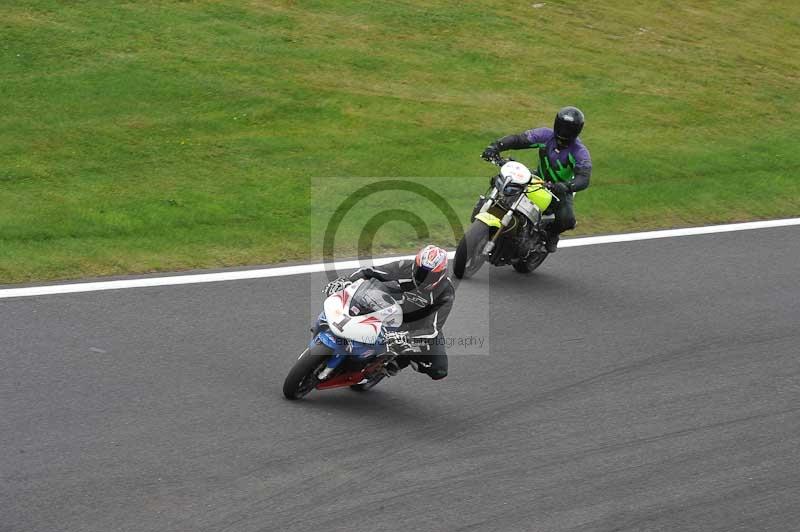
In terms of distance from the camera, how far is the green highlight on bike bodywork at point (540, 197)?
42.0 feet

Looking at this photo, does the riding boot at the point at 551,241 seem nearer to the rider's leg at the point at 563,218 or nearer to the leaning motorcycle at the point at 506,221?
the rider's leg at the point at 563,218

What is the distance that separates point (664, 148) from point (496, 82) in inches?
142

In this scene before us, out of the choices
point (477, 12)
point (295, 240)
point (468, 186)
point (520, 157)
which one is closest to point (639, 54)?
point (477, 12)

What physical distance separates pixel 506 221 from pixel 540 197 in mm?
676

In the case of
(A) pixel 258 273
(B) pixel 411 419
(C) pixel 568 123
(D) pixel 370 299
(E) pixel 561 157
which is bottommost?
(B) pixel 411 419

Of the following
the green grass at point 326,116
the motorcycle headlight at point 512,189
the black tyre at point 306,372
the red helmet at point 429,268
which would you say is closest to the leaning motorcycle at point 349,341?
the black tyre at point 306,372

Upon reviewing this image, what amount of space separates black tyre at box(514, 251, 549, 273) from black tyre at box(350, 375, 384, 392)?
155 inches

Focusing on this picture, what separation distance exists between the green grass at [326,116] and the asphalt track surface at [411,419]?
6.66 ft

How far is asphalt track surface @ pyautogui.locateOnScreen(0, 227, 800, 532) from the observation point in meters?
7.84

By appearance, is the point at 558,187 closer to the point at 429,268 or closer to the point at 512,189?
the point at 512,189

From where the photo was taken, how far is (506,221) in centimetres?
1246

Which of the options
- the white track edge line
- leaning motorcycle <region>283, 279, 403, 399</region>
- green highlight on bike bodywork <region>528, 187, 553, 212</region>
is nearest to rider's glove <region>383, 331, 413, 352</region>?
leaning motorcycle <region>283, 279, 403, 399</region>

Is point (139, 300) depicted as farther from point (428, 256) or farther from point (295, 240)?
point (428, 256)

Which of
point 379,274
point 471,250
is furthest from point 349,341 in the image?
point 471,250
